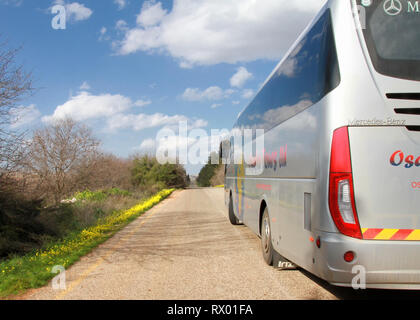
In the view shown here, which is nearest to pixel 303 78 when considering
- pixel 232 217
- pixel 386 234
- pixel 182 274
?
pixel 386 234

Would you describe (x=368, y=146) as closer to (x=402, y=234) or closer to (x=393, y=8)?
(x=402, y=234)

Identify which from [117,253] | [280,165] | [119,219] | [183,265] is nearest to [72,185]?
[119,219]

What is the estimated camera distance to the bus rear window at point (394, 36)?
4.40 meters

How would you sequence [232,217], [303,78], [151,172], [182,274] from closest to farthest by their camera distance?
[303,78], [182,274], [232,217], [151,172]

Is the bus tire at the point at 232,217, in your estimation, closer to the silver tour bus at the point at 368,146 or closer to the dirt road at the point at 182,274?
the dirt road at the point at 182,274

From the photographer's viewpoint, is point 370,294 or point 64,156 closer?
point 370,294

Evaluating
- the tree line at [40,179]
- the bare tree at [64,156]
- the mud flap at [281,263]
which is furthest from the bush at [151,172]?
the mud flap at [281,263]

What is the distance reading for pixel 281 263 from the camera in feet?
23.2

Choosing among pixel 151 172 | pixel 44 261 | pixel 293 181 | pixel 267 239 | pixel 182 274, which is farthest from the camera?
pixel 151 172

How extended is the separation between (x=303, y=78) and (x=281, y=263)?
10.9ft

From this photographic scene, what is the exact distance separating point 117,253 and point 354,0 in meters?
7.08

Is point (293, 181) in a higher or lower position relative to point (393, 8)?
lower

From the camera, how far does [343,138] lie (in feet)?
14.2

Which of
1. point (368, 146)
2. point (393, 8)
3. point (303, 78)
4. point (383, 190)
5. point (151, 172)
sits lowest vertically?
point (151, 172)
